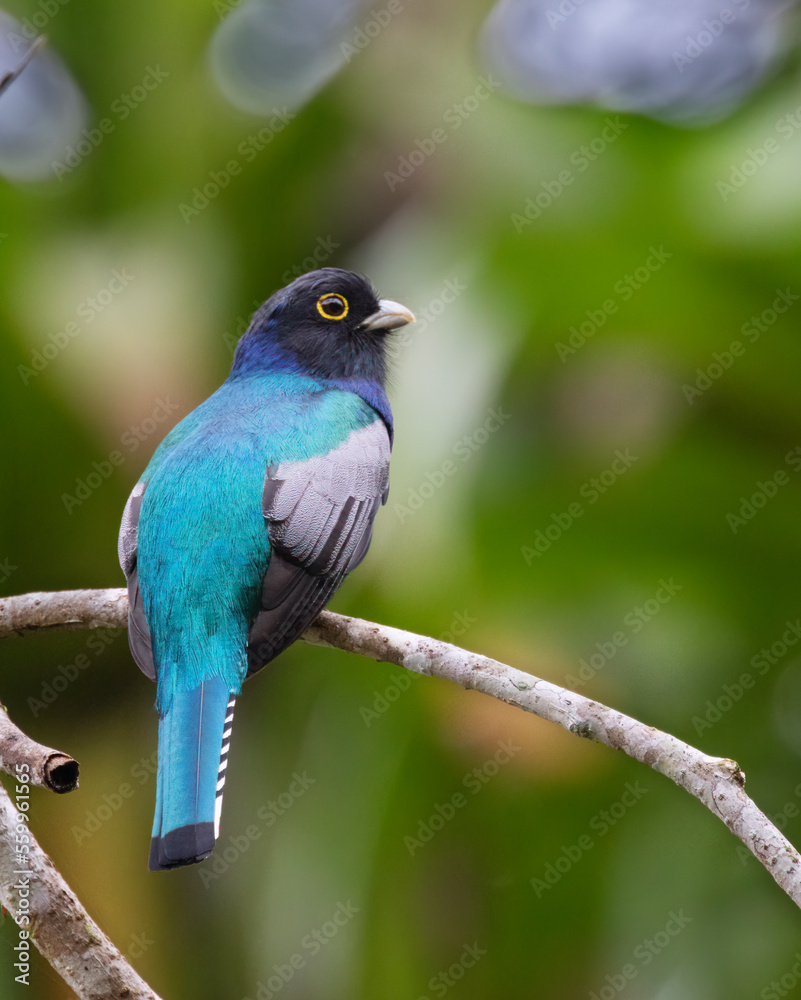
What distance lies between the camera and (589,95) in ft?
19.6

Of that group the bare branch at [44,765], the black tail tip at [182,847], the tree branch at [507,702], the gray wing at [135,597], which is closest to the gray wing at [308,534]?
the tree branch at [507,702]

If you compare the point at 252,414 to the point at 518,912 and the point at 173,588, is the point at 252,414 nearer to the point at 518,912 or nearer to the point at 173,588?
the point at 173,588

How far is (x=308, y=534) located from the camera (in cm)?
345

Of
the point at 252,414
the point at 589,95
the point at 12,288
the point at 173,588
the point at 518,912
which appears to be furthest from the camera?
the point at 589,95

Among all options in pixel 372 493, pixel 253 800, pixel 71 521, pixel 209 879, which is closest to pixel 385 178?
pixel 71 521

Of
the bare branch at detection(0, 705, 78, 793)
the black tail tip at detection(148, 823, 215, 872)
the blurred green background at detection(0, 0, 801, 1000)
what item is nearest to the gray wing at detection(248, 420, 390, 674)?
the black tail tip at detection(148, 823, 215, 872)

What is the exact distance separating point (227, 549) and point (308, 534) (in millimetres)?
285

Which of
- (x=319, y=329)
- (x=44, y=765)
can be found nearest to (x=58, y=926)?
(x=44, y=765)

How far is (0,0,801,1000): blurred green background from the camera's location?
4.90 meters

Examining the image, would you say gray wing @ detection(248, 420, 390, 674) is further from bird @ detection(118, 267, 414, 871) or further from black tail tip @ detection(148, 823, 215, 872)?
black tail tip @ detection(148, 823, 215, 872)

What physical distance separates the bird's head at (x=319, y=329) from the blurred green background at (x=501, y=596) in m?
0.46

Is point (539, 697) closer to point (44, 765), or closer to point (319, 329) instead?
point (44, 765)

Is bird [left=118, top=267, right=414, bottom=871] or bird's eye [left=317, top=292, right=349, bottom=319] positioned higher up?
bird's eye [left=317, top=292, right=349, bottom=319]

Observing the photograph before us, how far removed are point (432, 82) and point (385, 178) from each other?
607 millimetres
